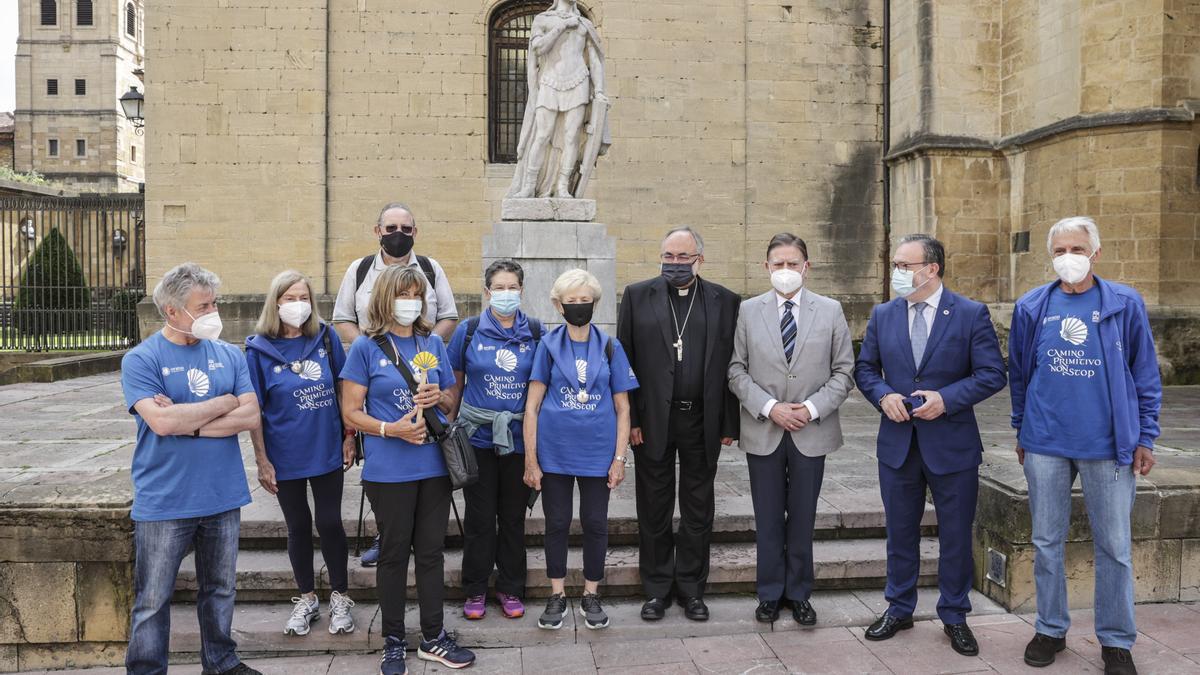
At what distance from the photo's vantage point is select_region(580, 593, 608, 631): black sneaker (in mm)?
4168

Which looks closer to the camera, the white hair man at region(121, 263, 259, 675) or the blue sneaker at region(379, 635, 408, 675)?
the white hair man at region(121, 263, 259, 675)

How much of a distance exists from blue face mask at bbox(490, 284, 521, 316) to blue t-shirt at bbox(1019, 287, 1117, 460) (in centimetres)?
263

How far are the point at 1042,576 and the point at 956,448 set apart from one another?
2.34ft

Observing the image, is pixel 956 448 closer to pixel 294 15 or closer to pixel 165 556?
pixel 165 556

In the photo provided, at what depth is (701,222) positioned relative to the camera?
13.4 meters

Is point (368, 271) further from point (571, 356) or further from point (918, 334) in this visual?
point (918, 334)

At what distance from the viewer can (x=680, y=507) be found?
4.37m

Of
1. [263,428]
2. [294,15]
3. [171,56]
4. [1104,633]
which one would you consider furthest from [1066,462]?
A: [171,56]

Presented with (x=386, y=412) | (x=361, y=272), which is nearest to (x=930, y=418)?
(x=386, y=412)

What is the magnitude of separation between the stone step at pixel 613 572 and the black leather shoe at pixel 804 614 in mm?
400

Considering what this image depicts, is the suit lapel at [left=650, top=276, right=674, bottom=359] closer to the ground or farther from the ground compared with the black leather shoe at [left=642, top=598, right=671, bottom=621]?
farther from the ground

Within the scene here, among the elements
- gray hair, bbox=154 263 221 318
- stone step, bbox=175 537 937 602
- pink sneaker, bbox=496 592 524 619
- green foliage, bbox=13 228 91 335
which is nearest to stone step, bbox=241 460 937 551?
stone step, bbox=175 537 937 602

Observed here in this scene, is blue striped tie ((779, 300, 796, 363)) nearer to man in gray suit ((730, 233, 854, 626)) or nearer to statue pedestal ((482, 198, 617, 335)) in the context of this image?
man in gray suit ((730, 233, 854, 626))

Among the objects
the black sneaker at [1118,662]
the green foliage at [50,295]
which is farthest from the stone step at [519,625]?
the green foliage at [50,295]
